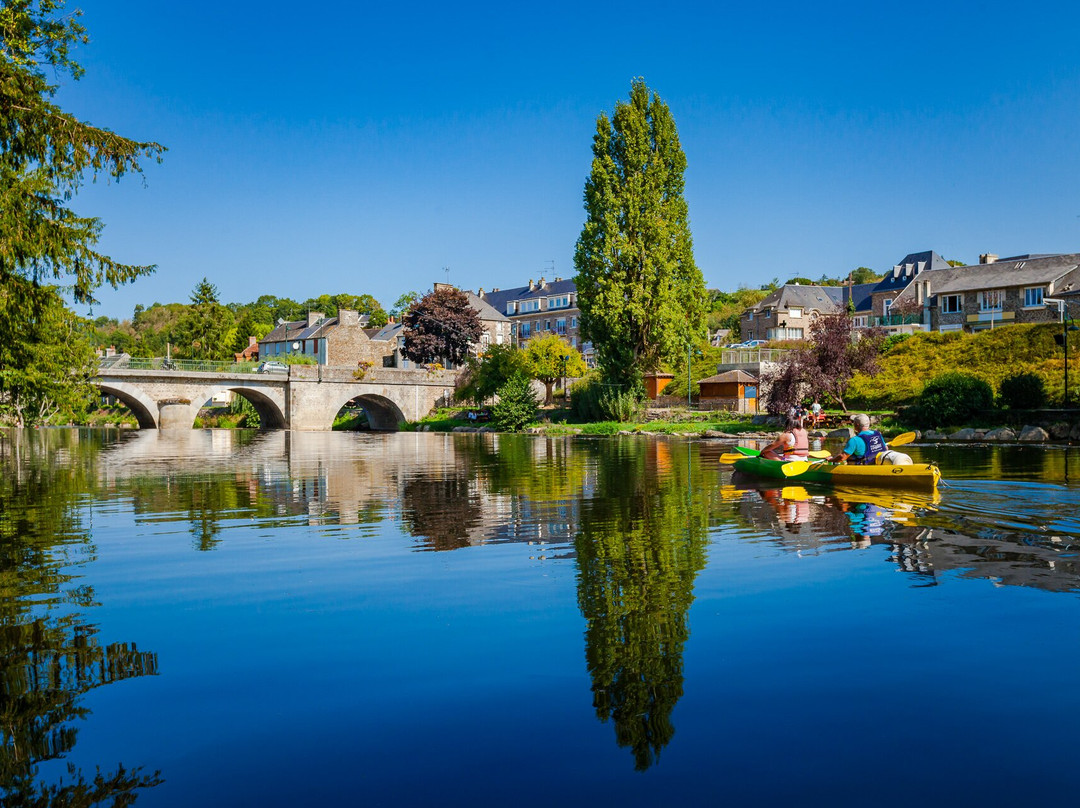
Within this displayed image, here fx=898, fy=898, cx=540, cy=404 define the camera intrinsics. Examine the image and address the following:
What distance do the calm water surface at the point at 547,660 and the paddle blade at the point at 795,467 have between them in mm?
3743

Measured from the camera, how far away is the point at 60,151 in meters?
10.7

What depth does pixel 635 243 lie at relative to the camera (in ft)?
156

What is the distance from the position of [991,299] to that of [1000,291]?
872mm

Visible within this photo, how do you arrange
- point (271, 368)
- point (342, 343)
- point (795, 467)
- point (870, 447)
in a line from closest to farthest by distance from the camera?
point (870, 447)
point (795, 467)
point (271, 368)
point (342, 343)

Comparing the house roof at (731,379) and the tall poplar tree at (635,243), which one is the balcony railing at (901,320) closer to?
the house roof at (731,379)

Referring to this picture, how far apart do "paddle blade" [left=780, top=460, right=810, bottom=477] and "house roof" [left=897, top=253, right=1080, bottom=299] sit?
50.7 metres

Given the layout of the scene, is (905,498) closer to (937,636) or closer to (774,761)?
(937,636)

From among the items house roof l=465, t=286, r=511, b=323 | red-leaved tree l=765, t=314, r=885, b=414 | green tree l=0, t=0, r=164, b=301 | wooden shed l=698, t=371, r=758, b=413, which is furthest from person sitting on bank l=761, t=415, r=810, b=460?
house roof l=465, t=286, r=511, b=323

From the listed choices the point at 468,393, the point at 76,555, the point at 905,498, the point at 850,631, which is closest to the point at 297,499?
the point at 76,555

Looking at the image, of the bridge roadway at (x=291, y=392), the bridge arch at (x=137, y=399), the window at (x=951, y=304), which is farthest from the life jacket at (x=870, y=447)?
the window at (x=951, y=304)

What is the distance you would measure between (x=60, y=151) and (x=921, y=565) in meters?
10.7

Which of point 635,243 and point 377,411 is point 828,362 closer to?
point 635,243

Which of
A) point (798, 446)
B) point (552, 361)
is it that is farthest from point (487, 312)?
point (798, 446)

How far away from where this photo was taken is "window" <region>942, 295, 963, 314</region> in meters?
67.9
